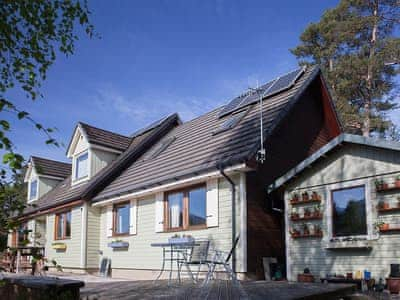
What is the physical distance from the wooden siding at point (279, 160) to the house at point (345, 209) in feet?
2.27

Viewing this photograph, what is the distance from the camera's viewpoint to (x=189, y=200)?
1159cm

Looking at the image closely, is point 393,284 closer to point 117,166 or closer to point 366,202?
point 366,202

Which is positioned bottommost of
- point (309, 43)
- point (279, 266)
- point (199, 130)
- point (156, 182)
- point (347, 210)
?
point (279, 266)

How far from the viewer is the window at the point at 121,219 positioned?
555 inches

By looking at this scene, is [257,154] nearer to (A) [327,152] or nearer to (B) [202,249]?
(A) [327,152]

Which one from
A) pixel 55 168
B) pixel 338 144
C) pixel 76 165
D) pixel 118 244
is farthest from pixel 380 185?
pixel 55 168

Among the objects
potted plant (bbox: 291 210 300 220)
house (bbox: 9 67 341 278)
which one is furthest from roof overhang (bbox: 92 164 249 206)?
potted plant (bbox: 291 210 300 220)

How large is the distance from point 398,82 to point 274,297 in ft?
69.5

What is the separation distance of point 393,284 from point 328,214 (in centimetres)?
192

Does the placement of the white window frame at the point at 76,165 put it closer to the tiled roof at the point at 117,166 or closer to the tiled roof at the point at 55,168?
the tiled roof at the point at 117,166

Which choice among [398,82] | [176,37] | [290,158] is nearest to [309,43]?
[398,82]

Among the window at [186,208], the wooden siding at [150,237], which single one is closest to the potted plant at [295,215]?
the wooden siding at [150,237]

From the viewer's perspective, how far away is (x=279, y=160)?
11352mm

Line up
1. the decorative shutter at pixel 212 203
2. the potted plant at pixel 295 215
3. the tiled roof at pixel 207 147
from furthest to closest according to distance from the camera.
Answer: the tiled roof at pixel 207 147, the decorative shutter at pixel 212 203, the potted plant at pixel 295 215
